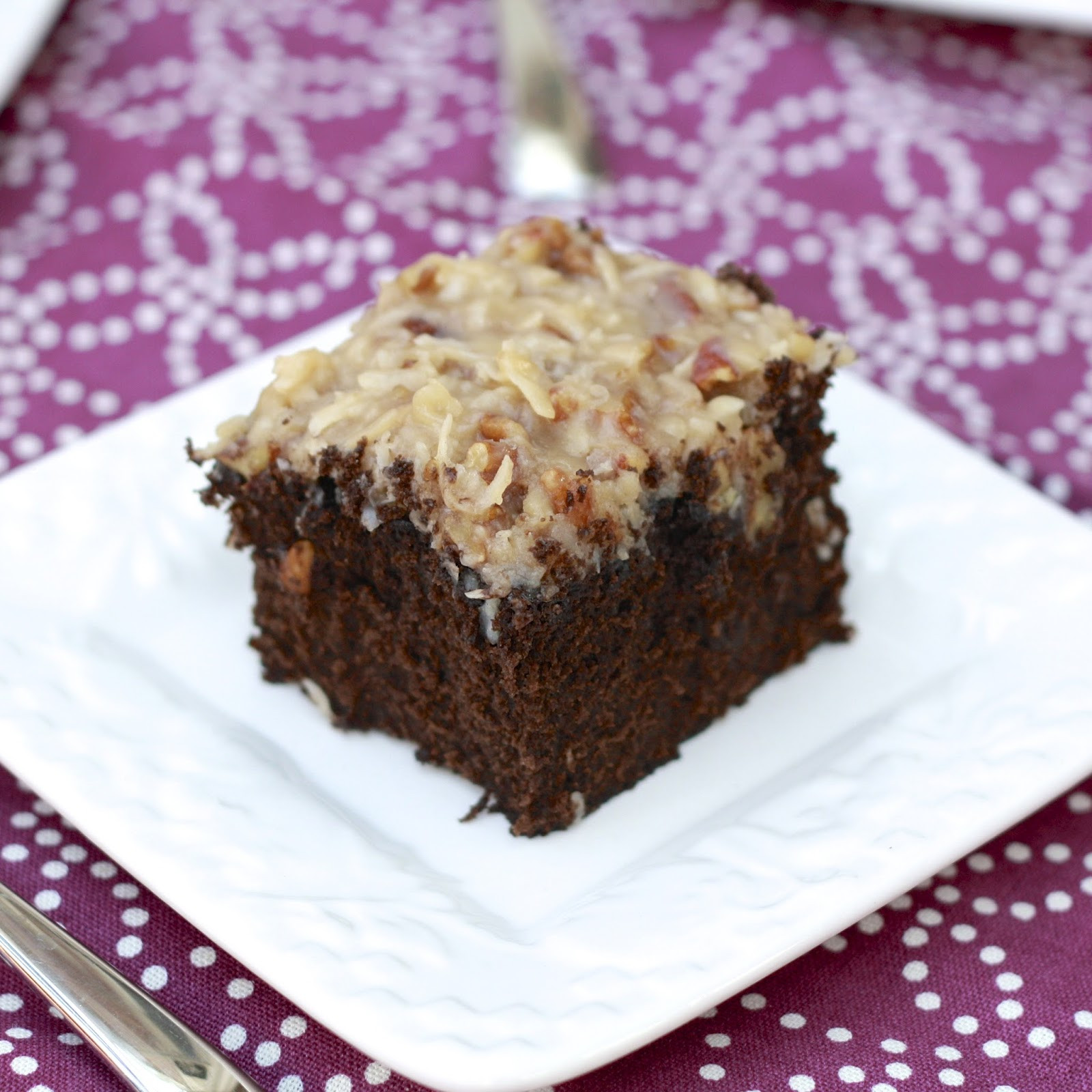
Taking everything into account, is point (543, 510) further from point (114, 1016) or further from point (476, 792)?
point (114, 1016)

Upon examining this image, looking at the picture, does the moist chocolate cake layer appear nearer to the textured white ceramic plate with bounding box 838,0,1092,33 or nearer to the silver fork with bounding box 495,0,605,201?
the silver fork with bounding box 495,0,605,201

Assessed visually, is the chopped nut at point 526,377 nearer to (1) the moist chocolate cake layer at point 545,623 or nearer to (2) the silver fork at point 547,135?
(1) the moist chocolate cake layer at point 545,623

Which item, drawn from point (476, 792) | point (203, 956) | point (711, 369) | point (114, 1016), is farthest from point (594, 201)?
point (114, 1016)

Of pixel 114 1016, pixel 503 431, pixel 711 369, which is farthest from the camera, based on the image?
pixel 711 369

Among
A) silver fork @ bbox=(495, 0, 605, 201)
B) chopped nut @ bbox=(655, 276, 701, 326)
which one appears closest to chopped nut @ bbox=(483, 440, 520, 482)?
chopped nut @ bbox=(655, 276, 701, 326)

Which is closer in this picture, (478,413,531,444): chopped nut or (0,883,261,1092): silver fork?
(0,883,261,1092): silver fork

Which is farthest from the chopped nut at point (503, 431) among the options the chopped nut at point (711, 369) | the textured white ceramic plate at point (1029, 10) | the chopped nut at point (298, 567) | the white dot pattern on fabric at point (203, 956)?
the textured white ceramic plate at point (1029, 10)
